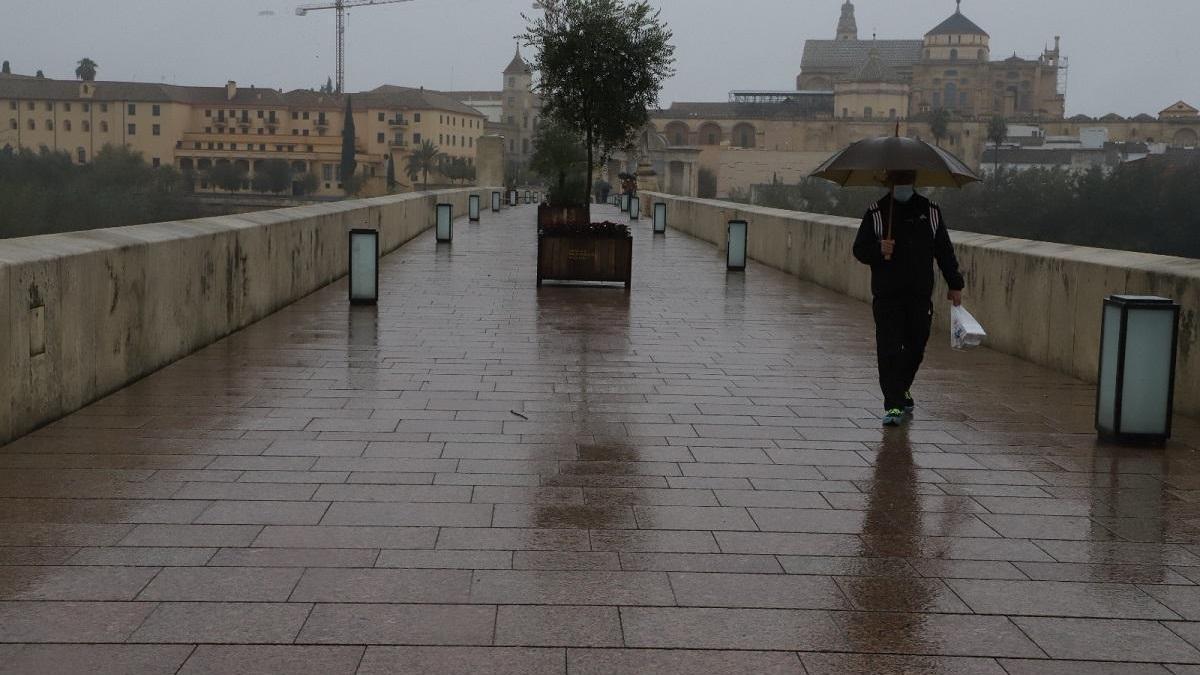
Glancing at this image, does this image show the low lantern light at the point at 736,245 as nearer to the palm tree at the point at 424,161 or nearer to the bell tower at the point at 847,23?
the palm tree at the point at 424,161

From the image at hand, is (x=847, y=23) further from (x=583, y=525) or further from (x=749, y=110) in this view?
(x=583, y=525)

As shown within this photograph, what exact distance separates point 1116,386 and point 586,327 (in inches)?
208

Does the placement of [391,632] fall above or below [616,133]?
below

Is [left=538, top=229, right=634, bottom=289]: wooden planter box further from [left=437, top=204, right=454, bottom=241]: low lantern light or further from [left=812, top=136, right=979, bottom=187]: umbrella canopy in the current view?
[left=437, top=204, right=454, bottom=241]: low lantern light

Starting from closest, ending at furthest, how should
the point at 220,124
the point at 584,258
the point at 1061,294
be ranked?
the point at 1061,294
the point at 584,258
the point at 220,124

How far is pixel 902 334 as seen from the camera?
7109 millimetres

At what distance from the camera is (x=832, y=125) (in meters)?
123

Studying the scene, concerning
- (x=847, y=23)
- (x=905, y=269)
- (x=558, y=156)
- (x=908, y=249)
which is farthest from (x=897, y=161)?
A: (x=847, y=23)

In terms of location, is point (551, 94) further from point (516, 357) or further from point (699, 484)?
point (699, 484)

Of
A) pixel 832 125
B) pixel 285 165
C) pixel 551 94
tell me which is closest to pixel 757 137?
pixel 832 125

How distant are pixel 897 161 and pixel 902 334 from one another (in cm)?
Result: 94

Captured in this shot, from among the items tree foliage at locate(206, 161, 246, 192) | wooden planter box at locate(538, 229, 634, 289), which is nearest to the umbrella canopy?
wooden planter box at locate(538, 229, 634, 289)

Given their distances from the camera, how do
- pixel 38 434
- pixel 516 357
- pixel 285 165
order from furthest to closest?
pixel 285 165
pixel 516 357
pixel 38 434

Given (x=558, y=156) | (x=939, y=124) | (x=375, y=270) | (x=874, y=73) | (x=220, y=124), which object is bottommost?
(x=375, y=270)
